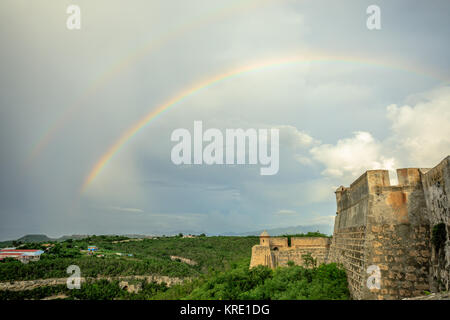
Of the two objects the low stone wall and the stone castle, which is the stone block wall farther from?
the low stone wall

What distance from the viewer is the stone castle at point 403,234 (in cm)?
1107

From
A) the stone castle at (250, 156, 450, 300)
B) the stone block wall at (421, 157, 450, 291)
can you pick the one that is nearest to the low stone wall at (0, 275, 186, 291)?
the stone castle at (250, 156, 450, 300)

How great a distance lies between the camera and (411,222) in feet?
41.4

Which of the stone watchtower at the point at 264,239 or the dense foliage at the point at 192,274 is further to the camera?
the stone watchtower at the point at 264,239

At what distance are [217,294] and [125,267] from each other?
37.0 m

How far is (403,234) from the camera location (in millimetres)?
12641

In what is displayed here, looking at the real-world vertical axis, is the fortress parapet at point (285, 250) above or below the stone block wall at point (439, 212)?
below

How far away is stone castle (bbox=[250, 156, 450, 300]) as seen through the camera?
436 inches

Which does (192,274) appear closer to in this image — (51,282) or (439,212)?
(51,282)

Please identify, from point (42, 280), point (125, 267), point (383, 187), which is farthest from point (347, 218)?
point (42, 280)

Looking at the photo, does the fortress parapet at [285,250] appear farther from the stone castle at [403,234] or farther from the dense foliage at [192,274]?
the stone castle at [403,234]

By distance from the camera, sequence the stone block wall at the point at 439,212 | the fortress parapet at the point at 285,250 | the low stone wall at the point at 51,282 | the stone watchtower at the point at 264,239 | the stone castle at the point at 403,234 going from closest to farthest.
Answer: the stone block wall at the point at 439,212 → the stone castle at the point at 403,234 → the fortress parapet at the point at 285,250 → the stone watchtower at the point at 264,239 → the low stone wall at the point at 51,282

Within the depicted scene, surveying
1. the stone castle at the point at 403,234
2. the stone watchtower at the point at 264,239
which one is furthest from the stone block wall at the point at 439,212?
the stone watchtower at the point at 264,239
